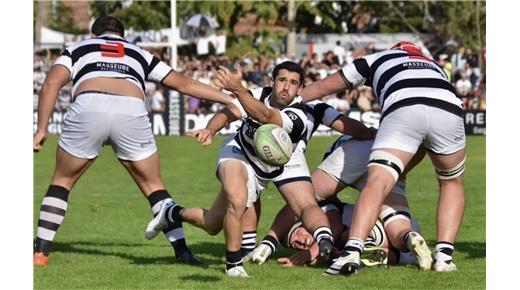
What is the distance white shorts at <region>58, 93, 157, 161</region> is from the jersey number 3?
388 millimetres

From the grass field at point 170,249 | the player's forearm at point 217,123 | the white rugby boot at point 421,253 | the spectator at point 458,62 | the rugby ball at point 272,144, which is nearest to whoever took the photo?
the grass field at point 170,249

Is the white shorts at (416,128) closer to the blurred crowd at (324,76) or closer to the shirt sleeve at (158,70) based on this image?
the shirt sleeve at (158,70)

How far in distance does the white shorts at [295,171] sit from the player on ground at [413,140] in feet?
2.04

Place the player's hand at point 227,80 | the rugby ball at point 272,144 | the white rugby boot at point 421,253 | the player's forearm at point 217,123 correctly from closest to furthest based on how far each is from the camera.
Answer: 1. the player's hand at point 227,80
2. the rugby ball at point 272,144
3. the player's forearm at point 217,123
4. the white rugby boot at point 421,253

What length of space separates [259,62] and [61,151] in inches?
893

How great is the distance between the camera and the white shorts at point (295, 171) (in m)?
8.49

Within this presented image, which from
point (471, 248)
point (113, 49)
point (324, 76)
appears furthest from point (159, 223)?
point (324, 76)

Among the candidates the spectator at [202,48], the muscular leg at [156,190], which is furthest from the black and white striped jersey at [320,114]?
the spectator at [202,48]

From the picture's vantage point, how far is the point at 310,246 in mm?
8883

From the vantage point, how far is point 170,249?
10.3 meters

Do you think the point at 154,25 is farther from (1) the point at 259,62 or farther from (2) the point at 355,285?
(2) the point at 355,285

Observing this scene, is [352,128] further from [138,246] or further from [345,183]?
[138,246]

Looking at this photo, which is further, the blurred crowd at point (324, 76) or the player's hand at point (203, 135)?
the blurred crowd at point (324, 76)

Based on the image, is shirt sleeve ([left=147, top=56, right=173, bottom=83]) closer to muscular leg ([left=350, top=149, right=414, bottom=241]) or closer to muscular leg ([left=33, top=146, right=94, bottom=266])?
muscular leg ([left=33, top=146, right=94, bottom=266])
